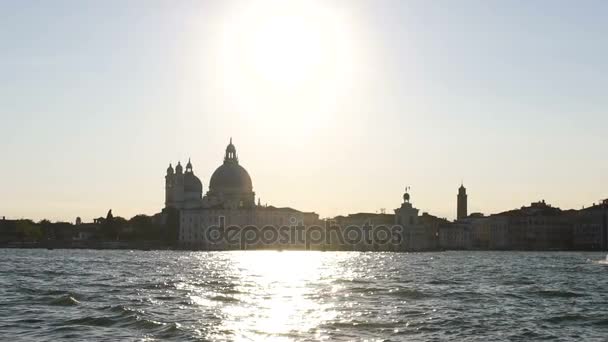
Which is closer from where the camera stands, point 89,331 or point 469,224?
point 89,331

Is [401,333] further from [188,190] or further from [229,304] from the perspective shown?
[188,190]

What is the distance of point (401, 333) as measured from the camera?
74.4 ft

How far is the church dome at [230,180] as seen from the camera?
496 feet

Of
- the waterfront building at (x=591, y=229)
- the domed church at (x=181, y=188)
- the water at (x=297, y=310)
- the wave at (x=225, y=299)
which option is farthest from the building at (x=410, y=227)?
the wave at (x=225, y=299)

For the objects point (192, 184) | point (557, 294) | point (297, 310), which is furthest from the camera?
point (192, 184)

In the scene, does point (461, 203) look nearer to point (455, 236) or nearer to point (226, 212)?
point (455, 236)

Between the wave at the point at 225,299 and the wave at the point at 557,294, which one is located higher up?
the wave at the point at 557,294

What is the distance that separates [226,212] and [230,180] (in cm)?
862

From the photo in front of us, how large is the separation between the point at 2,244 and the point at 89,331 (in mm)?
→ 114130

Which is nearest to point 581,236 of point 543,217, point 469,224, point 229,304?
point 543,217

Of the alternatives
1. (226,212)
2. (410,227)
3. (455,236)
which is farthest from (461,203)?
(226,212)

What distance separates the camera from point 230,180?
15125 cm

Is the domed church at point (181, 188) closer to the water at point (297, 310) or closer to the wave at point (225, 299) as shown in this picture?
the water at point (297, 310)

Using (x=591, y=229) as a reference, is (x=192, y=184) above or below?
above
